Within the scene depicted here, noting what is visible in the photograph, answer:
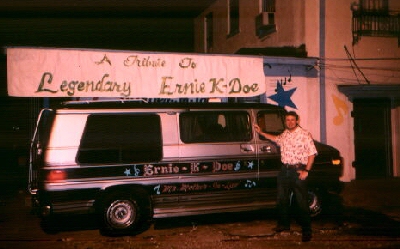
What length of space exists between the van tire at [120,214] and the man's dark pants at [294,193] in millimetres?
2309

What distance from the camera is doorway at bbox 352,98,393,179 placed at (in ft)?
40.2

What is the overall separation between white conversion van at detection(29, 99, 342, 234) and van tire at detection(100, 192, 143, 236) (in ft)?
0.05

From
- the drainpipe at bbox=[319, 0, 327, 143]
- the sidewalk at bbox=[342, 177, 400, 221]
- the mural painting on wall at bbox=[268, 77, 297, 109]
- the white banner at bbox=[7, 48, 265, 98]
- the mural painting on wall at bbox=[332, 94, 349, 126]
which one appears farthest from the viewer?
the mural painting on wall at bbox=[332, 94, 349, 126]

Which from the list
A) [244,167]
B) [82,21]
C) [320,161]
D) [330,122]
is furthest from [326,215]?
[82,21]

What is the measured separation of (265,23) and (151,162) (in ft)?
24.9

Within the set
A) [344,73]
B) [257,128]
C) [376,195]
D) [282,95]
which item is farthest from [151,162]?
[344,73]

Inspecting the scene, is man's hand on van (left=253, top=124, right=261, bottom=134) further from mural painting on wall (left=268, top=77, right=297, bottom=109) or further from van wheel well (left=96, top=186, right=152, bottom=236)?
mural painting on wall (left=268, top=77, right=297, bottom=109)

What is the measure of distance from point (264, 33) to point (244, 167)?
745 cm

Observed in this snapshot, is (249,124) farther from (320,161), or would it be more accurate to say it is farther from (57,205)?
(57,205)

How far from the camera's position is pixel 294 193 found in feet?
21.3

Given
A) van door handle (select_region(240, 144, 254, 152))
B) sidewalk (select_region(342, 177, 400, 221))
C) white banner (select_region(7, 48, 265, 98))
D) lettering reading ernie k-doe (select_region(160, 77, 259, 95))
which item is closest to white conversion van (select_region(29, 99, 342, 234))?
van door handle (select_region(240, 144, 254, 152))


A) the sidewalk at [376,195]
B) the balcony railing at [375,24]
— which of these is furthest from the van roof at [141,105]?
the balcony railing at [375,24]

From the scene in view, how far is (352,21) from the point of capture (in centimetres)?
1188

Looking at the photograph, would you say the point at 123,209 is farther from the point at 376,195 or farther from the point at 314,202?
the point at 376,195
